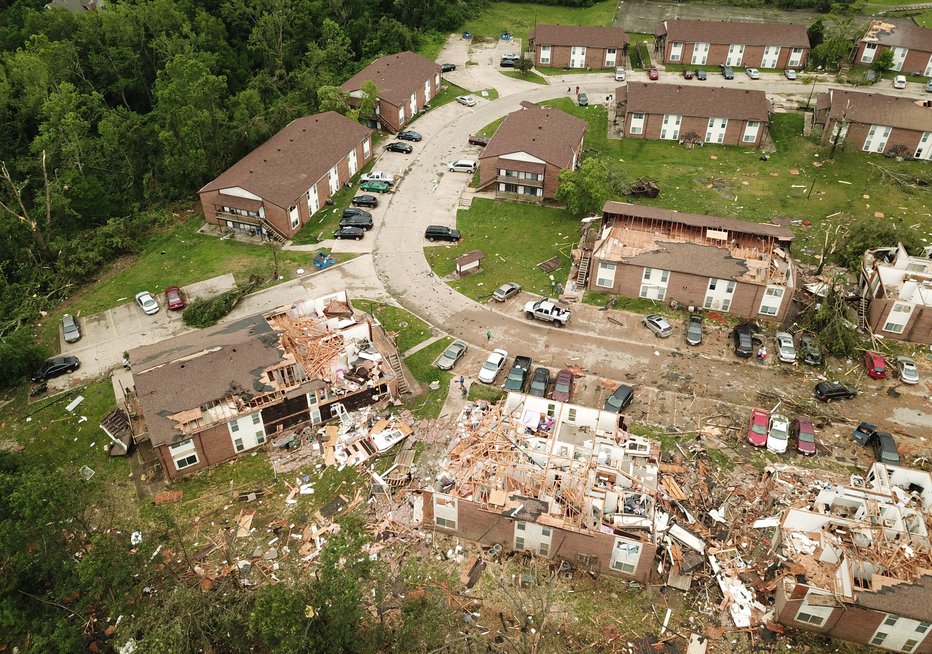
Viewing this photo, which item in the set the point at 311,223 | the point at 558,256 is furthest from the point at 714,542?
the point at 311,223

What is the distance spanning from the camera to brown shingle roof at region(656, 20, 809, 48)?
325 feet

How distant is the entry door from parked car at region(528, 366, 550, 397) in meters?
68.5

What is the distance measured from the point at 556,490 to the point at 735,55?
86.2 meters

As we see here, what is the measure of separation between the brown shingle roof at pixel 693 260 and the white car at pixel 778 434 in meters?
14.0

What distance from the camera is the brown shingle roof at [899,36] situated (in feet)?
321

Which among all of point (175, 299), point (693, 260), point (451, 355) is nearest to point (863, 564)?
point (693, 260)

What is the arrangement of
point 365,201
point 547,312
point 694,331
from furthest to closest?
1. point 365,201
2. point 547,312
3. point 694,331

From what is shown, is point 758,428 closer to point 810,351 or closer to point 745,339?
point 745,339

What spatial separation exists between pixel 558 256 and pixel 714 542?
1275 inches

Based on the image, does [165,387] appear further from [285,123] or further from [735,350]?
[285,123]

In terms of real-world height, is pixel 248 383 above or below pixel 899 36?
below

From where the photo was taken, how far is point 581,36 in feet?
338

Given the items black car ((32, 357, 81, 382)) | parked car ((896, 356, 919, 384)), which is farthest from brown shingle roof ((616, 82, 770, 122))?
black car ((32, 357, 81, 382))

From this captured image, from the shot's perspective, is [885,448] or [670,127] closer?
[885,448]
